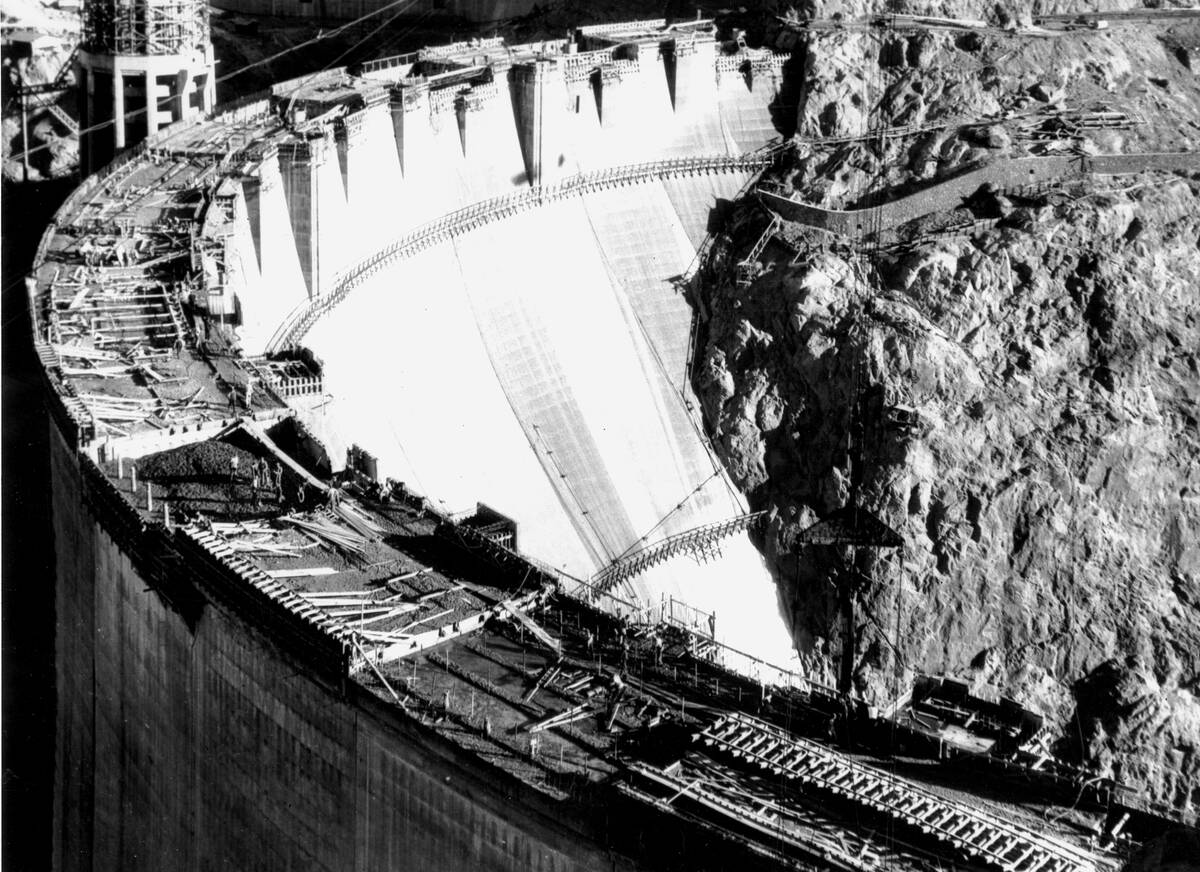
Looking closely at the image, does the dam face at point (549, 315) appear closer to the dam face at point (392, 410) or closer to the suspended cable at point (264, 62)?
the dam face at point (392, 410)

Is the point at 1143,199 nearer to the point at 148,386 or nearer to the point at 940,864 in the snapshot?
the point at 148,386

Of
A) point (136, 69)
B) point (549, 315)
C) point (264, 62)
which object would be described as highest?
point (136, 69)

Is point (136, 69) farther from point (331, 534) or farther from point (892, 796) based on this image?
point (892, 796)

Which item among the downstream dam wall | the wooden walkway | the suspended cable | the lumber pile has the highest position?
the suspended cable

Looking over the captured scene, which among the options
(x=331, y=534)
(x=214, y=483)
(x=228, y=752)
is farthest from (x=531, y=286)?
(x=228, y=752)

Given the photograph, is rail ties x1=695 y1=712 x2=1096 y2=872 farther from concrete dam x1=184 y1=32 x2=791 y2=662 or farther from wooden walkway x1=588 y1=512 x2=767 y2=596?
wooden walkway x1=588 y1=512 x2=767 y2=596

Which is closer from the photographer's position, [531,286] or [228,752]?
[228,752]

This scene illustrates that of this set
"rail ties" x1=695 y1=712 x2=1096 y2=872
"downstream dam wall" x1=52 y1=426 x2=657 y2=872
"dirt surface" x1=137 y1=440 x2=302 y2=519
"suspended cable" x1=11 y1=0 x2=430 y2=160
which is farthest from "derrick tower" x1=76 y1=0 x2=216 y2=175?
"rail ties" x1=695 y1=712 x2=1096 y2=872
